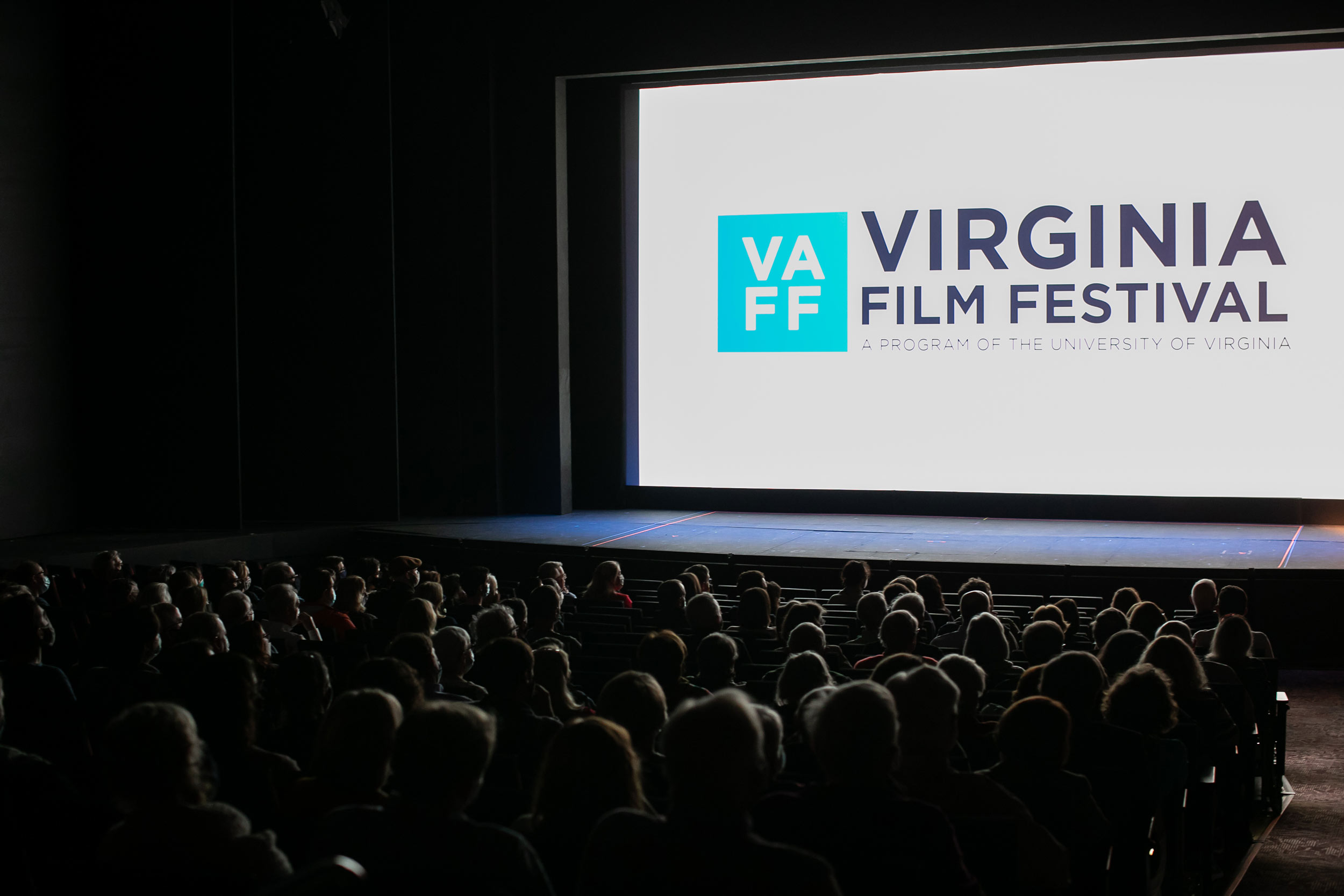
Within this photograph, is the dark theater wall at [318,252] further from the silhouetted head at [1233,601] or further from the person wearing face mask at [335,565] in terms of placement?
the silhouetted head at [1233,601]

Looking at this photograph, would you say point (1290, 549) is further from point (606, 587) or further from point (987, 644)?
point (987, 644)

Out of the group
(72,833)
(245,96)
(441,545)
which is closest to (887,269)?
(441,545)

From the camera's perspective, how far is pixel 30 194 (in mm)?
Result: 10859

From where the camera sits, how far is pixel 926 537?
10.6 meters

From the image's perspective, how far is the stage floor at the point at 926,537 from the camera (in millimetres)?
9141

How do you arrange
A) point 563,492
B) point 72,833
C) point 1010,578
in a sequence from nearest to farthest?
1. point 72,833
2. point 1010,578
3. point 563,492

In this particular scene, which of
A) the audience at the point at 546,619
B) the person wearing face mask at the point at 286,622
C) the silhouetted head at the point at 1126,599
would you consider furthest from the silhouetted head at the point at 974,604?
the person wearing face mask at the point at 286,622

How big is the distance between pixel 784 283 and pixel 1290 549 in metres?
5.17

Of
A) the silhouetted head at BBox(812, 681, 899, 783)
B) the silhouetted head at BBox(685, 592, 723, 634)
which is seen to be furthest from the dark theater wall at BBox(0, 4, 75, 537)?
the silhouetted head at BBox(812, 681, 899, 783)

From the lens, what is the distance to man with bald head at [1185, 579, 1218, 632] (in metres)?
6.28

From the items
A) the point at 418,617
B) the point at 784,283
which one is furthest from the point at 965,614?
the point at 784,283

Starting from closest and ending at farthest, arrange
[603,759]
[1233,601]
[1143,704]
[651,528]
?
[603,759]
[1143,704]
[1233,601]
[651,528]

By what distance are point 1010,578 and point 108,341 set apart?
27.1 feet

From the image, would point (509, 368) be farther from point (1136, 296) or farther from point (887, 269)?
point (1136, 296)
